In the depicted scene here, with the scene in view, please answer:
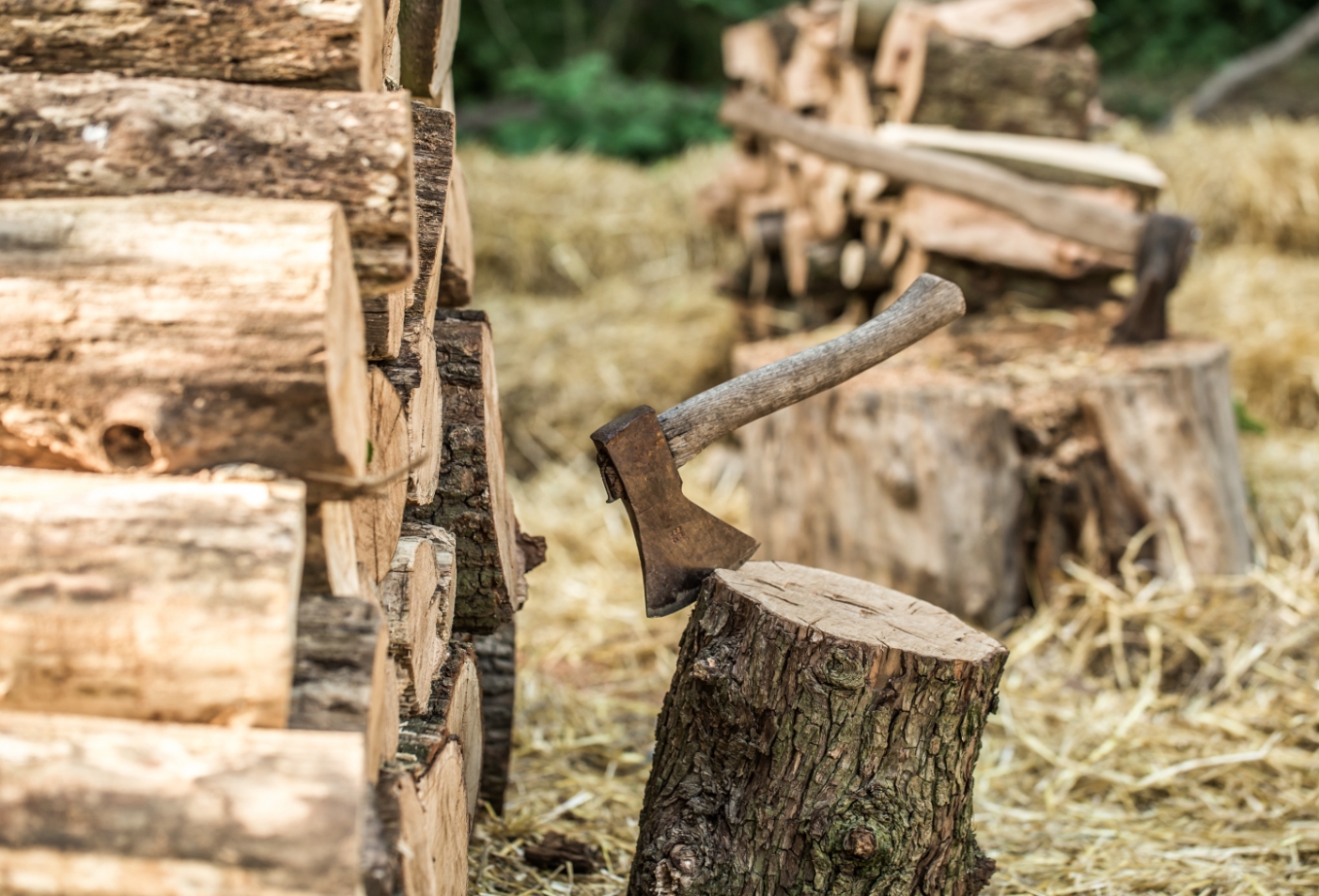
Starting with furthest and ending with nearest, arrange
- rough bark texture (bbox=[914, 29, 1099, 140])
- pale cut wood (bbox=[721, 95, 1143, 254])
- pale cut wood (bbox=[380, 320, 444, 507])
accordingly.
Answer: rough bark texture (bbox=[914, 29, 1099, 140]), pale cut wood (bbox=[721, 95, 1143, 254]), pale cut wood (bbox=[380, 320, 444, 507])

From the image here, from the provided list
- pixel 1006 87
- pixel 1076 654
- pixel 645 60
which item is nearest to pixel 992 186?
pixel 1006 87

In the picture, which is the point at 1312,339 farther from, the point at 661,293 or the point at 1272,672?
the point at 661,293

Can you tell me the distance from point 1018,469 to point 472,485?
187cm

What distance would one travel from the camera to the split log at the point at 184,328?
1.04 meters

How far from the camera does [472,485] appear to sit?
1664 mm

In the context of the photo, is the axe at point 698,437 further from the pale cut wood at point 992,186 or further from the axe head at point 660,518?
the pale cut wood at point 992,186

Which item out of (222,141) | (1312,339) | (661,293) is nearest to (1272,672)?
(1312,339)

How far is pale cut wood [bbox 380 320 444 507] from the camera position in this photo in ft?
4.68

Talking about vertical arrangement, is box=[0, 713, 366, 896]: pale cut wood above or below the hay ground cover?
above

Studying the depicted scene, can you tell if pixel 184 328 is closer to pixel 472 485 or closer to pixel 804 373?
pixel 472 485

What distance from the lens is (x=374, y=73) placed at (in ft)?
4.19

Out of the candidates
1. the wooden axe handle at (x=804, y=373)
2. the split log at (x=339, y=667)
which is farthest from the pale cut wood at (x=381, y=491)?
the wooden axe handle at (x=804, y=373)

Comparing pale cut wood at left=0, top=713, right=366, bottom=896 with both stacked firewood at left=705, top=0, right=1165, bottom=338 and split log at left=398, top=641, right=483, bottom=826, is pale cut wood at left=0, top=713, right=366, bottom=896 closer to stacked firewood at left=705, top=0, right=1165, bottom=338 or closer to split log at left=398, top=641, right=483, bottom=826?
split log at left=398, top=641, right=483, bottom=826

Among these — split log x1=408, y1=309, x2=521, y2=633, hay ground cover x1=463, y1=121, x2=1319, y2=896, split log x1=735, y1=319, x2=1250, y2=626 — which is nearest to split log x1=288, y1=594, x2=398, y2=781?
split log x1=408, y1=309, x2=521, y2=633
